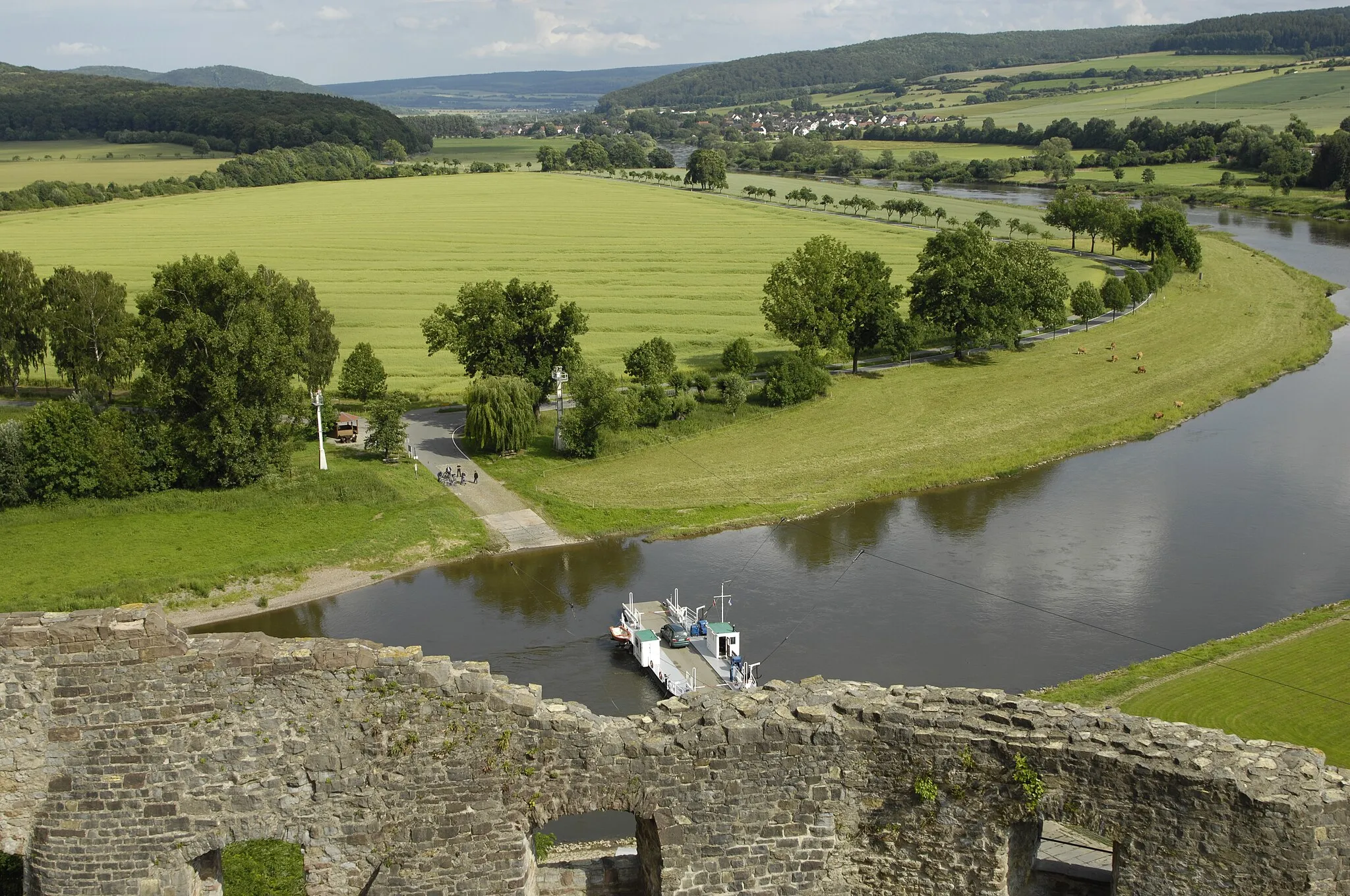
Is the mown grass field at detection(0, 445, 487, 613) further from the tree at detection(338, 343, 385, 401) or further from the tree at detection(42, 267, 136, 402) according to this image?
the tree at detection(42, 267, 136, 402)

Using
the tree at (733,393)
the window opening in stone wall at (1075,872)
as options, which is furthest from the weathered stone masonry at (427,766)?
the tree at (733,393)

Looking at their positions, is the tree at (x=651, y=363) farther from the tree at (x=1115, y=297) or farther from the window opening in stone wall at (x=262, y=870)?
the window opening in stone wall at (x=262, y=870)

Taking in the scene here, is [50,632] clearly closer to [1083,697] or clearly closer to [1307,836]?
[1307,836]

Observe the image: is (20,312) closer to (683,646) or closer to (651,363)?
(651,363)

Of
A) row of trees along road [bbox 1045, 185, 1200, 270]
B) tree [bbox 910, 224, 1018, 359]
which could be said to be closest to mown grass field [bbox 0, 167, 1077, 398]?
tree [bbox 910, 224, 1018, 359]

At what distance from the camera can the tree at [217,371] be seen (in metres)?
39.5

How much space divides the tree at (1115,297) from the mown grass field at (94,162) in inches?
4254

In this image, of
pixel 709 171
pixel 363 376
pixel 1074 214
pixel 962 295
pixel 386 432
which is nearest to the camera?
pixel 386 432

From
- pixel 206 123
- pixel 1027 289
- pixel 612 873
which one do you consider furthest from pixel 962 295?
pixel 206 123

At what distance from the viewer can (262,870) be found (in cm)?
1465

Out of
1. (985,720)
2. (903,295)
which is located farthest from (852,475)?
(985,720)

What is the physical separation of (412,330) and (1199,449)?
134ft

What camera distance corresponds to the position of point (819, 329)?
57.1 metres

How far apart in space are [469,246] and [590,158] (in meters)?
90.2
